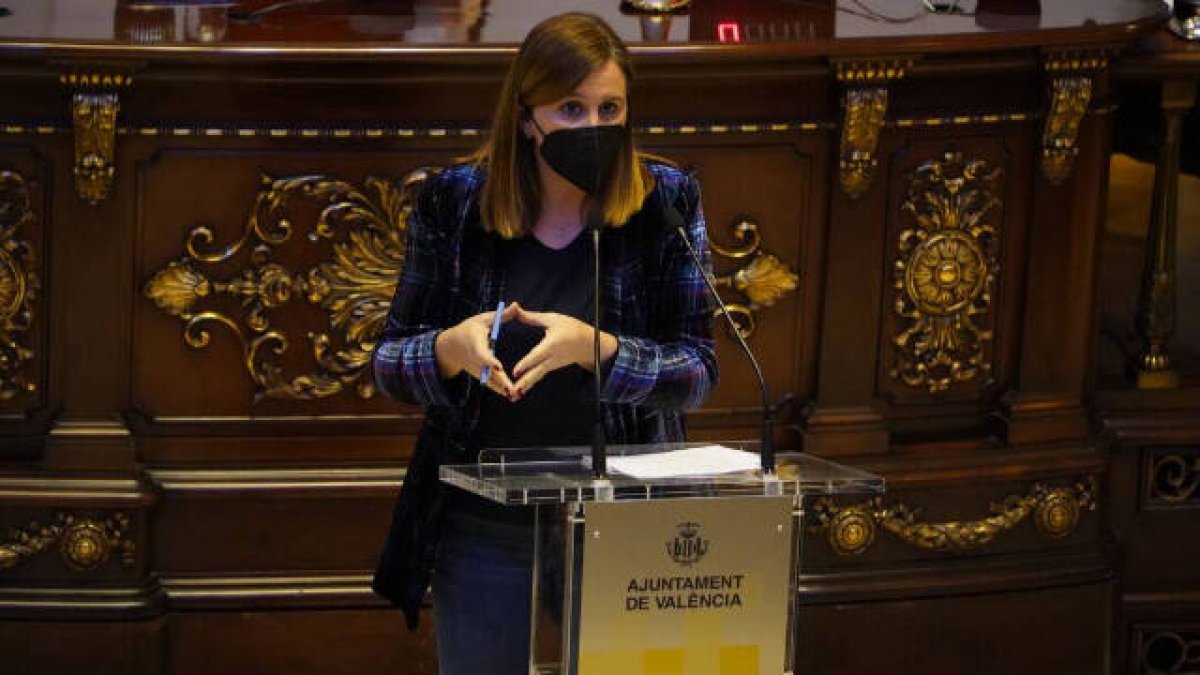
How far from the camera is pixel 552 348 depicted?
2.62 meters

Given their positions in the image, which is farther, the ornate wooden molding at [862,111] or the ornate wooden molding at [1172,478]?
the ornate wooden molding at [1172,478]

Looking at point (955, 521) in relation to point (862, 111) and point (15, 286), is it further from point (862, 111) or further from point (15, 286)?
point (15, 286)

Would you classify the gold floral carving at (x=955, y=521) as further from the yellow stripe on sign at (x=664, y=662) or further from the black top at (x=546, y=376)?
the yellow stripe on sign at (x=664, y=662)

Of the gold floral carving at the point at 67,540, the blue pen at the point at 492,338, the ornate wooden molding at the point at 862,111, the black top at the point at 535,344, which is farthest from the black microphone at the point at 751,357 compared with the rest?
A: the gold floral carving at the point at 67,540

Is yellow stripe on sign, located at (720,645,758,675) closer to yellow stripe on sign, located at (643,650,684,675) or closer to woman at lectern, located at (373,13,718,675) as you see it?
yellow stripe on sign, located at (643,650,684,675)

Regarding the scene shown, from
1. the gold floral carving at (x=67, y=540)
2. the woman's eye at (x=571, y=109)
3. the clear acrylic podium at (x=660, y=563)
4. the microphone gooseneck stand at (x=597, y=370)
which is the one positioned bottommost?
the gold floral carving at (x=67, y=540)

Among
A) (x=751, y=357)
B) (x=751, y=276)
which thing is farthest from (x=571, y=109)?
(x=751, y=276)

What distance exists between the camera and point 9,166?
4191mm

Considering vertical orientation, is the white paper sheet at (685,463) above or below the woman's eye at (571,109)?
below

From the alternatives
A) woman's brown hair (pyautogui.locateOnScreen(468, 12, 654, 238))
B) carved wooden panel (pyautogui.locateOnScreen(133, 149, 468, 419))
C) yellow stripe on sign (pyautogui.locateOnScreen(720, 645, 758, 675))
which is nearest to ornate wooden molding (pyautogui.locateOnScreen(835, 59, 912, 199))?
carved wooden panel (pyautogui.locateOnScreen(133, 149, 468, 419))

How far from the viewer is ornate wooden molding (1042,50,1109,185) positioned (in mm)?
4418

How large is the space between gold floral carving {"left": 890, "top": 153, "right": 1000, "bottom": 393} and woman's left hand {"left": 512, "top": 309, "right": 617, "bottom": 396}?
1919 mm

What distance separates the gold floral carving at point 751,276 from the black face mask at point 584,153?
172 cm

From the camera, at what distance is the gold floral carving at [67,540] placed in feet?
14.0
